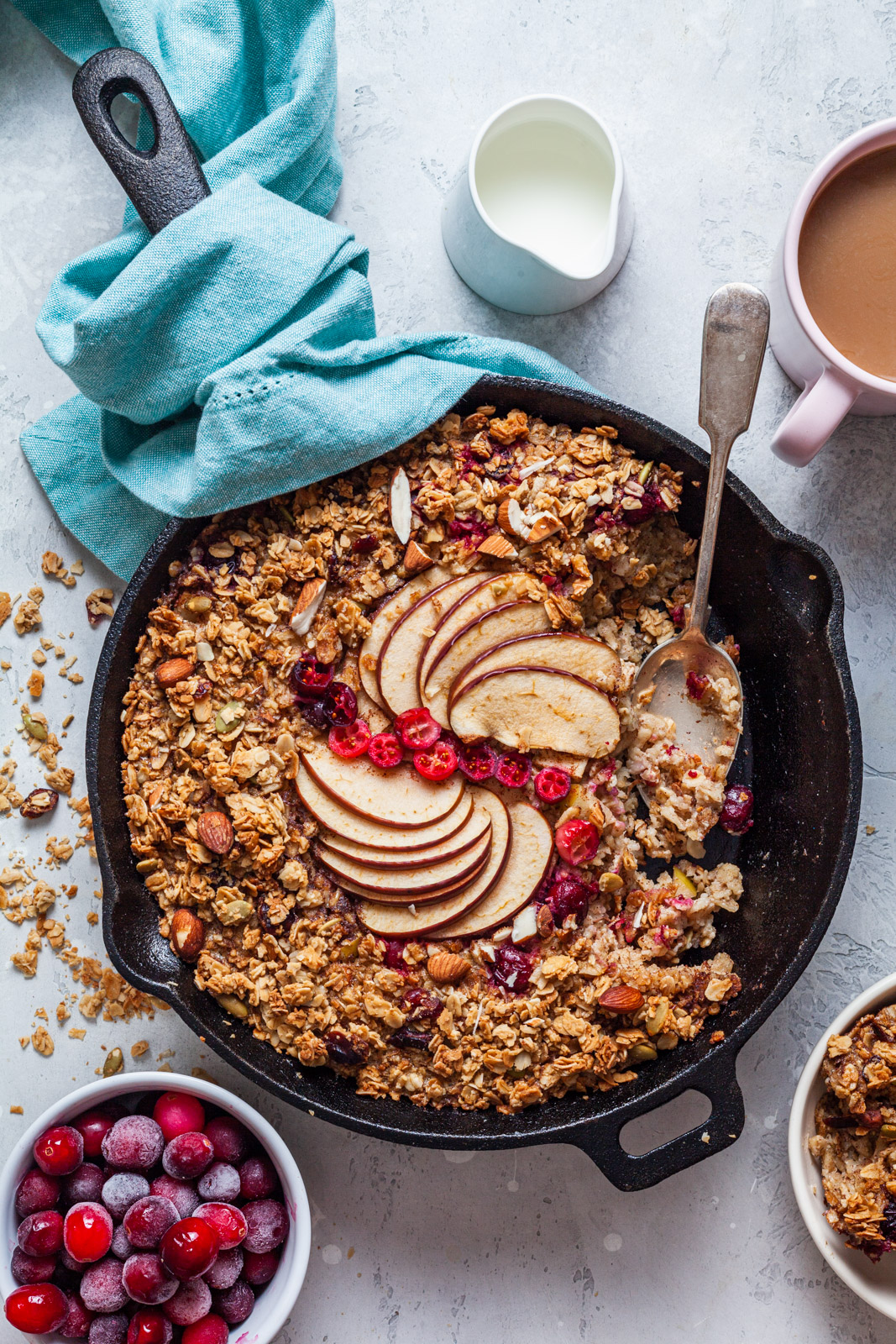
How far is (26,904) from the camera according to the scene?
2.73 m

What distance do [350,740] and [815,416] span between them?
1.37m

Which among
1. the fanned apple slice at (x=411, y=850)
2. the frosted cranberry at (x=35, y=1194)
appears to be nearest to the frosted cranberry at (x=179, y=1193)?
the frosted cranberry at (x=35, y=1194)

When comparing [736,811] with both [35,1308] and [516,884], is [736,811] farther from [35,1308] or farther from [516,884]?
[35,1308]

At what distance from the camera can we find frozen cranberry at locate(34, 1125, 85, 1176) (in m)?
2.36

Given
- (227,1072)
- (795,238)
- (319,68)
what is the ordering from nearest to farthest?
1. (795,238)
2. (319,68)
3. (227,1072)

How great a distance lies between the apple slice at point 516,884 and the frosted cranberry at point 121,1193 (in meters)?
0.96

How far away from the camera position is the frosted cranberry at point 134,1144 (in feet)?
7.79

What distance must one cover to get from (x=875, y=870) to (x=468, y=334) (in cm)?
186

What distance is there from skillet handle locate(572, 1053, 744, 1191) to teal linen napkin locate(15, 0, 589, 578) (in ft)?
5.57

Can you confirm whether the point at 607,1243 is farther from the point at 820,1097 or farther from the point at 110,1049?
the point at 110,1049

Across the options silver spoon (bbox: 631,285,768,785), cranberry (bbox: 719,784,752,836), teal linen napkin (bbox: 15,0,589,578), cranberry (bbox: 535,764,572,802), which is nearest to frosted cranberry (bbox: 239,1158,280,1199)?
cranberry (bbox: 535,764,572,802)

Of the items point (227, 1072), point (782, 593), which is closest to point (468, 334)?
point (782, 593)

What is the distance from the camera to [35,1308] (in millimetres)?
2250

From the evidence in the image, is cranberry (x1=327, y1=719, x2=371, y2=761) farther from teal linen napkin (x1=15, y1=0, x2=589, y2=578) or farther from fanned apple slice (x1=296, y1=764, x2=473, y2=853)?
teal linen napkin (x1=15, y1=0, x2=589, y2=578)
